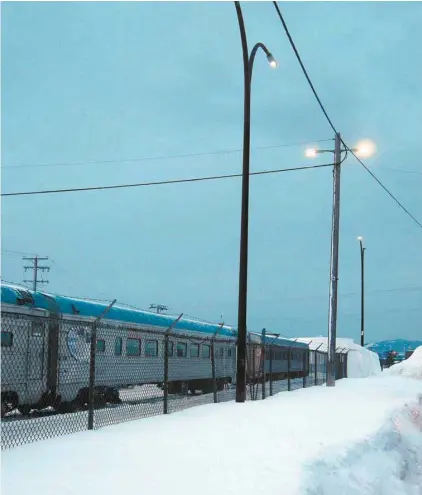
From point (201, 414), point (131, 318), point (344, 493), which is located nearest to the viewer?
point (344, 493)

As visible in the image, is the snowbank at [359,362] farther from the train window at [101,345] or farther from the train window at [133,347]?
the train window at [101,345]

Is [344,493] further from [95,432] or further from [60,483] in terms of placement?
[95,432]

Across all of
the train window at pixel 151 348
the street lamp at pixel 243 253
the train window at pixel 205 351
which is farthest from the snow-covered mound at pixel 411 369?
the street lamp at pixel 243 253

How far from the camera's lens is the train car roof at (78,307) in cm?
1410

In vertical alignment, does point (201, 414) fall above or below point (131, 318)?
below

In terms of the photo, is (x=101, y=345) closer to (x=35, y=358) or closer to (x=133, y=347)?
(x=133, y=347)

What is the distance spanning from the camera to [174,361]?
20.9 meters

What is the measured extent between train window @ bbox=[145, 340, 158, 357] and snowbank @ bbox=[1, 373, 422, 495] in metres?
8.06

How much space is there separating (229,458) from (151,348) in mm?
12690

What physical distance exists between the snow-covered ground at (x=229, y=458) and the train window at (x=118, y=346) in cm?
611

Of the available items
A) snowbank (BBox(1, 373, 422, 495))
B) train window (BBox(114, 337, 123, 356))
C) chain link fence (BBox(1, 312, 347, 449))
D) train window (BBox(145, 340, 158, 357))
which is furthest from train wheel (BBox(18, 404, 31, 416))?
train window (BBox(145, 340, 158, 357))

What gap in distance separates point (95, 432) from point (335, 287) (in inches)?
607

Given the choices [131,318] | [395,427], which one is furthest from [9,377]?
[395,427]

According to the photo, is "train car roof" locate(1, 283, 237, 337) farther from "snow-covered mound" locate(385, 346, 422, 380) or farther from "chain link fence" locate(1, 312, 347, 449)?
"snow-covered mound" locate(385, 346, 422, 380)
